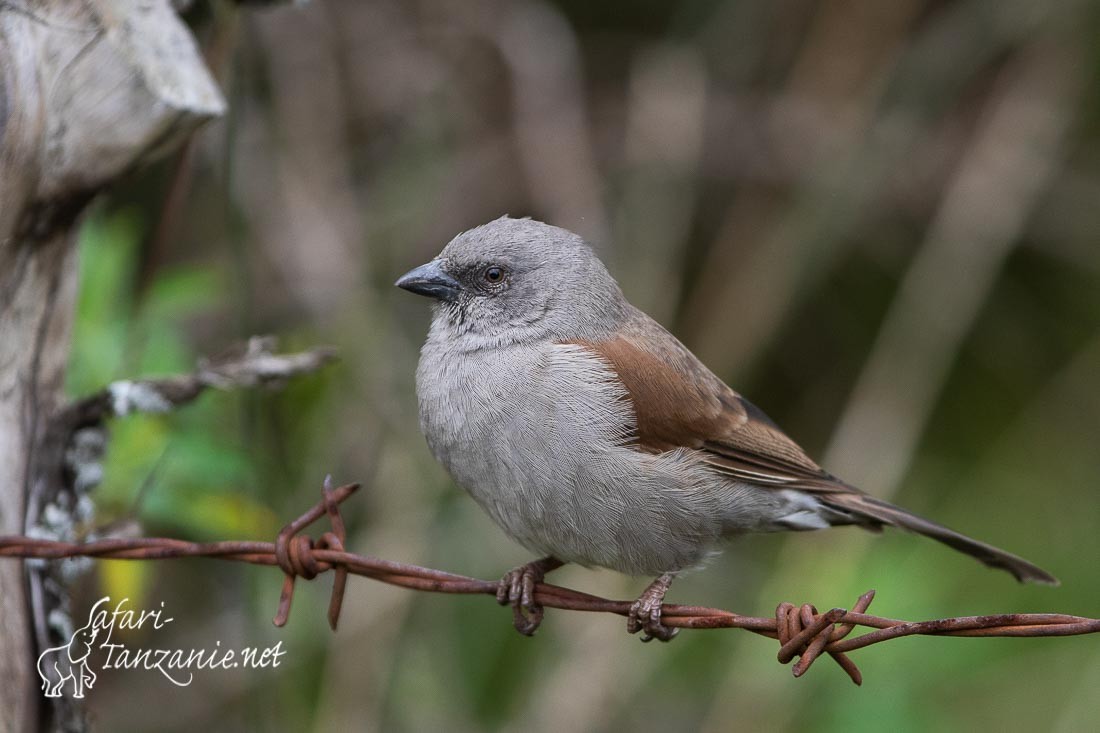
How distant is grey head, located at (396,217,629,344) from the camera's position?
3.49 metres

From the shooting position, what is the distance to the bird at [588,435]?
3.06 meters

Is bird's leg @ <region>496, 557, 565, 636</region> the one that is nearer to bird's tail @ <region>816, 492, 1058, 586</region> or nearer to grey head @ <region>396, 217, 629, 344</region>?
grey head @ <region>396, 217, 629, 344</region>

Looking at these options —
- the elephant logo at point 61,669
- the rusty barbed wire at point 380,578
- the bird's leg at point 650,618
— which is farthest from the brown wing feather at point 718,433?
the elephant logo at point 61,669

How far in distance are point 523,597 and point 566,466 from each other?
0.44 metres

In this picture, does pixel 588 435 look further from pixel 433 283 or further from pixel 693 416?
pixel 433 283

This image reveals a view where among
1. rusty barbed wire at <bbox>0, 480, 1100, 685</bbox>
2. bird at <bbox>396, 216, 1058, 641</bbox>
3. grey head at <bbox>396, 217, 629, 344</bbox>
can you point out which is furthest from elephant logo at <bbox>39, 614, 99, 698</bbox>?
grey head at <bbox>396, 217, 629, 344</bbox>

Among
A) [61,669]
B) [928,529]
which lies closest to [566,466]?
[928,529]

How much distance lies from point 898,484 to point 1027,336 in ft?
4.28

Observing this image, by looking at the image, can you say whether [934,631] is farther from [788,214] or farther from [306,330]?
[788,214]

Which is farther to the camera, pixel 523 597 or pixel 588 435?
pixel 523 597

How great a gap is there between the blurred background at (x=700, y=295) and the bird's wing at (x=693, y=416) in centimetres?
149

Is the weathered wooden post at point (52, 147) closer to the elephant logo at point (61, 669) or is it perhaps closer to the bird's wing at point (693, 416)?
the elephant logo at point (61, 669)

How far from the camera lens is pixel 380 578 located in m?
2.74

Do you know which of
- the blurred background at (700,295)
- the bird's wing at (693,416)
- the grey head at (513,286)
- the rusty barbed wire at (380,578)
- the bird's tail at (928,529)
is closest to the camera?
the rusty barbed wire at (380,578)
